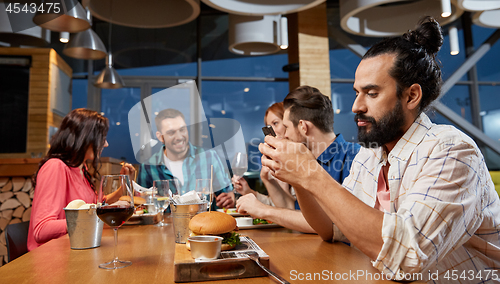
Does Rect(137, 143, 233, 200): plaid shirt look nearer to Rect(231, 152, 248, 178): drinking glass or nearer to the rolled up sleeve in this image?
Rect(231, 152, 248, 178): drinking glass

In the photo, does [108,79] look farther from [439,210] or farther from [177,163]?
[439,210]

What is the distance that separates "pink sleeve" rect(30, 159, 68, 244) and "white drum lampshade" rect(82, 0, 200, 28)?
139 centimetres

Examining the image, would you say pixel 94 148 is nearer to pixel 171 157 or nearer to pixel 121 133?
pixel 171 157

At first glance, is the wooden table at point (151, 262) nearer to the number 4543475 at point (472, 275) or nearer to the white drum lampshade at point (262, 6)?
the number 4543475 at point (472, 275)

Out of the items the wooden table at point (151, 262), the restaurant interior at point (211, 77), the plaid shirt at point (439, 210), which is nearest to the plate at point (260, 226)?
the wooden table at point (151, 262)

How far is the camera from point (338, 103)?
250 inches

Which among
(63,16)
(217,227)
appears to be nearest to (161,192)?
(217,227)

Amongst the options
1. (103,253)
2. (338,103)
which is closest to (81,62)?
(338,103)

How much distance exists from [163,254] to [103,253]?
0.20 m

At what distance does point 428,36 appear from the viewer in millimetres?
1195

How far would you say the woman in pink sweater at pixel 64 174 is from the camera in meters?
1.49

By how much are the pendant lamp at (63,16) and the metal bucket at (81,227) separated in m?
1.92

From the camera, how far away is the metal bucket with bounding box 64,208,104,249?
1.15 meters

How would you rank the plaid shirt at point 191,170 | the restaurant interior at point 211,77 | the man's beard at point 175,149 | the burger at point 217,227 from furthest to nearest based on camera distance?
1. the restaurant interior at point 211,77
2. the man's beard at point 175,149
3. the plaid shirt at point 191,170
4. the burger at point 217,227
